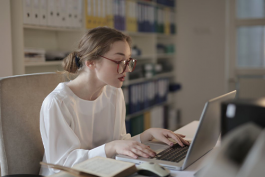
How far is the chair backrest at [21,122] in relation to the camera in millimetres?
1339

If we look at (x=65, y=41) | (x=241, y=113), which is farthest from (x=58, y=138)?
(x=65, y=41)

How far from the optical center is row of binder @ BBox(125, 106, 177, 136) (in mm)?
3576

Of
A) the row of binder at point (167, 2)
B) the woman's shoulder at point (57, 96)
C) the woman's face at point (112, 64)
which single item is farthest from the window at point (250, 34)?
the woman's shoulder at point (57, 96)

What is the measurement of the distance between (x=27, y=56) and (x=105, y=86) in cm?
91

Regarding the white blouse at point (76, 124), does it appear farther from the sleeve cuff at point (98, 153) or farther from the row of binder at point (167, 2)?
the row of binder at point (167, 2)

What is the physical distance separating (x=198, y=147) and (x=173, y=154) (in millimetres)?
138

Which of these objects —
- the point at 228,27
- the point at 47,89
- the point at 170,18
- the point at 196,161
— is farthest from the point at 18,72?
the point at 228,27

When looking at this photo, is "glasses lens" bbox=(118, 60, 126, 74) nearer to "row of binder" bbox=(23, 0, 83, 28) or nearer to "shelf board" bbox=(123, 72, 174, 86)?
"row of binder" bbox=(23, 0, 83, 28)

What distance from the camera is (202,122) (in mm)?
1004

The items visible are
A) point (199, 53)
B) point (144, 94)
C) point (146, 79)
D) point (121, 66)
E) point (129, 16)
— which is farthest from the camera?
point (199, 53)

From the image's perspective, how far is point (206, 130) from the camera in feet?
3.57

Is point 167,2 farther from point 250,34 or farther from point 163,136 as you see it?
point 163,136

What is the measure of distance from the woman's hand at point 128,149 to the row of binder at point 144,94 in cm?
212

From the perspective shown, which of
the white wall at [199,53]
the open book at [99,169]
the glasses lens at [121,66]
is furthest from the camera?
the white wall at [199,53]
